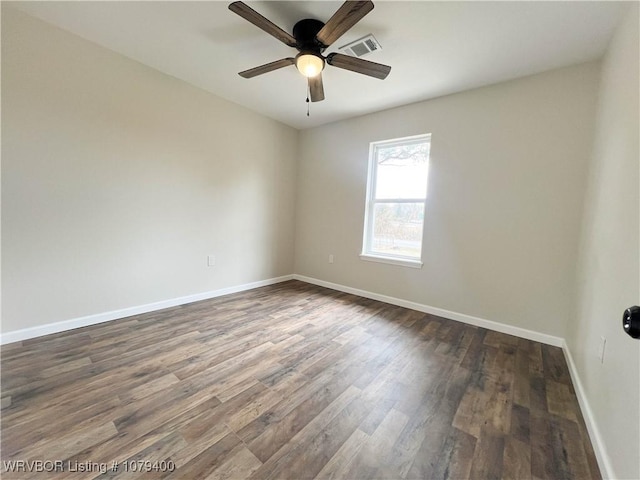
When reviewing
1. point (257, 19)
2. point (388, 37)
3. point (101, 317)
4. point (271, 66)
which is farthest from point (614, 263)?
point (101, 317)

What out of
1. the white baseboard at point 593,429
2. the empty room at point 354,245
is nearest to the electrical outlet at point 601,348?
the empty room at point 354,245

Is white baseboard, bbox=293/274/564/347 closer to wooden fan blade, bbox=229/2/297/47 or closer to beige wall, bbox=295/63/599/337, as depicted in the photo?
beige wall, bbox=295/63/599/337

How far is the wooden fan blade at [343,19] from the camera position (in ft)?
4.71

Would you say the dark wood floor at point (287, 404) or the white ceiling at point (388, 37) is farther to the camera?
the white ceiling at point (388, 37)

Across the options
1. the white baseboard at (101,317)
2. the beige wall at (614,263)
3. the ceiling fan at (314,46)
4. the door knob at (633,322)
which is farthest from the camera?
the white baseboard at (101,317)

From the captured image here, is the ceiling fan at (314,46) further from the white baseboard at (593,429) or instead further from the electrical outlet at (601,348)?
the white baseboard at (593,429)

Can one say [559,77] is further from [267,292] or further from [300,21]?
[267,292]

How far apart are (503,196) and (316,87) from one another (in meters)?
2.16

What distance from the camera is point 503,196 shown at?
2.64 metres

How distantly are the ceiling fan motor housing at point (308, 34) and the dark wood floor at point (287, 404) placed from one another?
2415 mm

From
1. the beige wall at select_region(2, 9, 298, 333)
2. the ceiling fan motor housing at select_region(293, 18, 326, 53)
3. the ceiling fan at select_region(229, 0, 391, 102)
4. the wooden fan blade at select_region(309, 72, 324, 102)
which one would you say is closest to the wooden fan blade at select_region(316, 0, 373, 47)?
the ceiling fan at select_region(229, 0, 391, 102)

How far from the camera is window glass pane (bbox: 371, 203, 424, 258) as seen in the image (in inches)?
130

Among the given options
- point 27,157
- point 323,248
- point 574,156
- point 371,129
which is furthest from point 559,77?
point 27,157

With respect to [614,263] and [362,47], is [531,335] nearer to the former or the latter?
[614,263]
